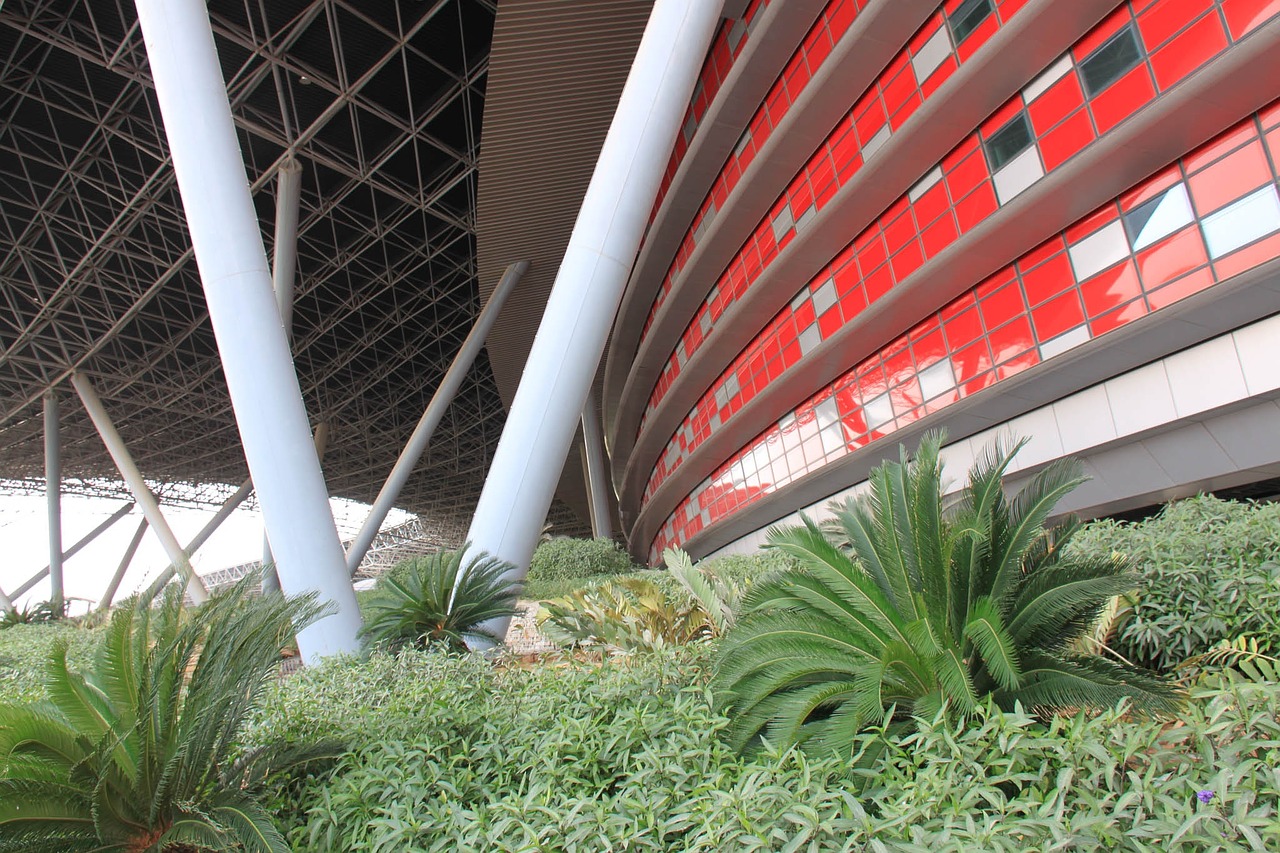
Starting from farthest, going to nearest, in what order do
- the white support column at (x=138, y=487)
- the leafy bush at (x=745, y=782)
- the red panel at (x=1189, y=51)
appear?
1. the white support column at (x=138, y=487)
2. the red panel at (x=1189, y=51)
3. the leafy bush at (x=745, y=782)

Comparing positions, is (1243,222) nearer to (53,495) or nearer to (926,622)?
(926,622)

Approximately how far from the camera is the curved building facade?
9.85 metres

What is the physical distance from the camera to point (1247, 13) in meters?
9.29

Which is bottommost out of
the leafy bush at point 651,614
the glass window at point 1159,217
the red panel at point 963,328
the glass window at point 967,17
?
the leafy bush at point 651,614

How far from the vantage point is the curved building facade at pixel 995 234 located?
9.85m

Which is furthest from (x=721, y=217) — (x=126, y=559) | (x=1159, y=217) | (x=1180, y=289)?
(x=126, y=559)

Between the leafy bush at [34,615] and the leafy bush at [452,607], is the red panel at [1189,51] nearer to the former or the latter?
the leafy bush at [452,607]

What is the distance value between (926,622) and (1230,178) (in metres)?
9.29

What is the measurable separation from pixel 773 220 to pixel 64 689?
53.9ft

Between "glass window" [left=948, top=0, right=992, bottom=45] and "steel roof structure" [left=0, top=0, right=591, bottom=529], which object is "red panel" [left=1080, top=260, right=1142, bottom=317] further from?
"steel roof structure" [left=0, top=0, right=591, bottom=529]

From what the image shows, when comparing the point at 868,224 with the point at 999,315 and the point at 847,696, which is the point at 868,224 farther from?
the point at 847,696

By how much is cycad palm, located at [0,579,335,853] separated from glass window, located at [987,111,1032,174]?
40.4 feet

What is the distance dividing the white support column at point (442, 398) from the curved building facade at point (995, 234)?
7943mm

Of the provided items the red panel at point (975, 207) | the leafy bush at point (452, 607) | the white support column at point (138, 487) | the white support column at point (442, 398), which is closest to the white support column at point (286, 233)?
the white support column at point (442, 398)
